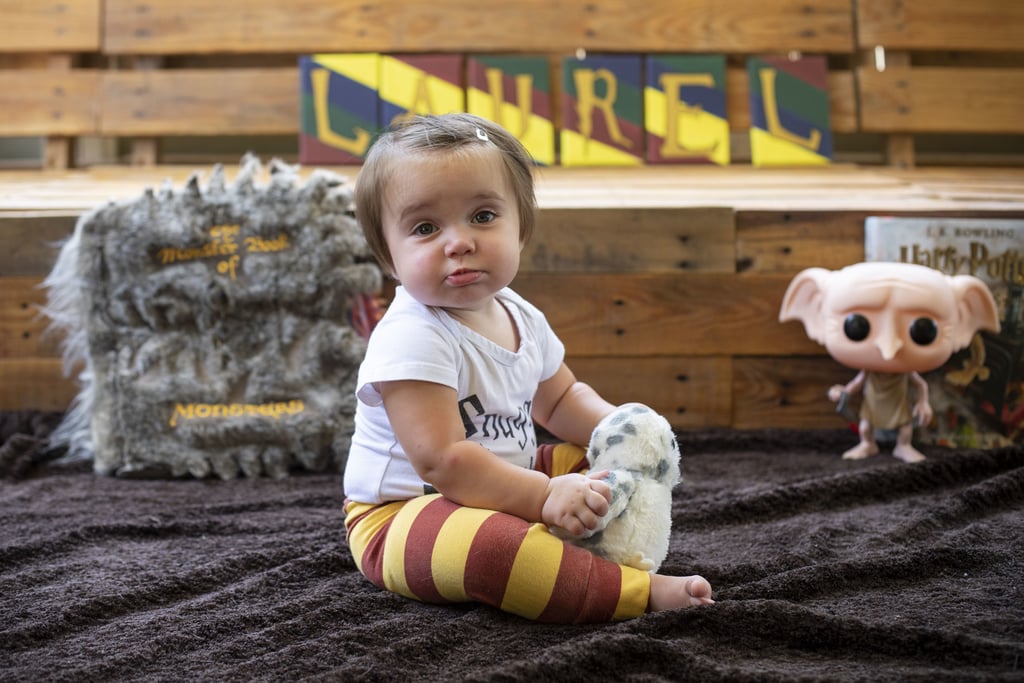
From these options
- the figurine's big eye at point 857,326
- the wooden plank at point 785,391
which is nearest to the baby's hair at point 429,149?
the figurine's big eye at point 857,326

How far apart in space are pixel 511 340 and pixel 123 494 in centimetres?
66

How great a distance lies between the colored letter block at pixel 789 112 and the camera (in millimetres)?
2109

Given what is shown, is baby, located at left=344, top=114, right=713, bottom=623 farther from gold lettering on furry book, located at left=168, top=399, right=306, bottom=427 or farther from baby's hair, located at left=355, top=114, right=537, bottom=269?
gold lettering on furry book, located at left=168, top=399, right=306, bottom=427

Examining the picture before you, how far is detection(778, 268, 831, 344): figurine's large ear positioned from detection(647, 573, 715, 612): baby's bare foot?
28.3 inches

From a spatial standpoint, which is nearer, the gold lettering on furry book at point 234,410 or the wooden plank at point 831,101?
the gold lettering on furry book at point 234,410

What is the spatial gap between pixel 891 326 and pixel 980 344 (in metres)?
0.23

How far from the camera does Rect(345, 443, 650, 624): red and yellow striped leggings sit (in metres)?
0.82

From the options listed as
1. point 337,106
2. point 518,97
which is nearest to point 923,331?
point 518,97

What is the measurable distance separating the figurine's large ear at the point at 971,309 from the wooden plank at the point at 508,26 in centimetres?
94

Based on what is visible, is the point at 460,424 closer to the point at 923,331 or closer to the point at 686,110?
the point at 923,331

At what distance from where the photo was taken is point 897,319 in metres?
1.39

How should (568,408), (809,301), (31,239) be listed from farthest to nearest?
1. (31,239)
2. (809,301)
3. (568,408)

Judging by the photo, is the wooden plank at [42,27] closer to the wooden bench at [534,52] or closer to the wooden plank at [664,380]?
the wooden bench at [534,52]

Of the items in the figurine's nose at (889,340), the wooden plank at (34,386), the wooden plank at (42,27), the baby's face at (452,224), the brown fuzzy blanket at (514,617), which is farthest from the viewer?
the wooden plank at (42,27)
